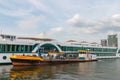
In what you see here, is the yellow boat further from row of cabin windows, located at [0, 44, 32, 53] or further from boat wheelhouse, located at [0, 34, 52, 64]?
row of cabin windows, located at [0, 44, 32, 53]

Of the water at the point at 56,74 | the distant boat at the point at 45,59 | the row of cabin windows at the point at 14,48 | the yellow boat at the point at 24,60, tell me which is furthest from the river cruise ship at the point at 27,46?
the water at the point at 56,74

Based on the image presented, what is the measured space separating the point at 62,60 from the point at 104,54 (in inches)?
2093

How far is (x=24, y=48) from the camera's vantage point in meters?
74.9

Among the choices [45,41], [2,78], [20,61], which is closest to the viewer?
[2,78]

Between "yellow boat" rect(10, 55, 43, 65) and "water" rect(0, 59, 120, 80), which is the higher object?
"yellow boat" rect(10, 55, 43, 65)

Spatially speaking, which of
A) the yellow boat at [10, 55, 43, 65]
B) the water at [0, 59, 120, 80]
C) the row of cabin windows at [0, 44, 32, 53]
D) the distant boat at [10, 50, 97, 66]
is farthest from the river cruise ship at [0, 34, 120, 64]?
the water at [0, 59, 120, 80]

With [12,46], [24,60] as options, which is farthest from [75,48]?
[24,60]

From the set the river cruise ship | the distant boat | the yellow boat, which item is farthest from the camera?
the river cruise ship

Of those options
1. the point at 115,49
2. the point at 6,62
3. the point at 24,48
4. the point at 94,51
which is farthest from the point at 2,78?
the point at 115,49

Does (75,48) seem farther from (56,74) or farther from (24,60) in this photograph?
(56,74)

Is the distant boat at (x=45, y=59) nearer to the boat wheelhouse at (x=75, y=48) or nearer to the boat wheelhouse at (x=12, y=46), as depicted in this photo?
the boat wheelhouse at (x=75, y=48)

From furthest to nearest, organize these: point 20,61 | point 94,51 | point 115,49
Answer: point 115,49, point 94,51, point 20,61

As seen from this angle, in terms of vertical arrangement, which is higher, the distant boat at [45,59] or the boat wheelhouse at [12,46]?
the boat wheelhouse at [12,46]

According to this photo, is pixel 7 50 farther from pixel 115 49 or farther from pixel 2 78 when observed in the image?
pixel 115 49
